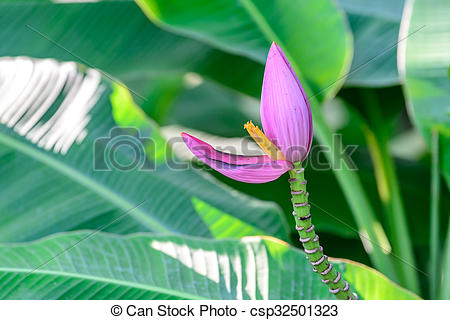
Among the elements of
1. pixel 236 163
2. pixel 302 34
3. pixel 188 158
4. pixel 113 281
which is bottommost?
pixel 113 281

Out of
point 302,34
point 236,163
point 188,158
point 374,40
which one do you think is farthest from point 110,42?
point 236,163

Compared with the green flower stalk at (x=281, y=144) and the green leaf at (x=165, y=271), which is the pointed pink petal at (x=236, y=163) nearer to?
the green flower stalk at (x=281, y=144)

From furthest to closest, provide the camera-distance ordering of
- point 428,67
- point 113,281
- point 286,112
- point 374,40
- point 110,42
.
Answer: point 110,42 → point 374,40 → point 428,67 → point 113,281 → point 286,112

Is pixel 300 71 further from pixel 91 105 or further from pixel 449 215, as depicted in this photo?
pixel 449 215

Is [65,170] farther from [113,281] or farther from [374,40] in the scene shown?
[374,40]

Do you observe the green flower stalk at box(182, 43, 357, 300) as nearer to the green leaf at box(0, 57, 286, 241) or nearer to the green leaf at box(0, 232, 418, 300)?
the green leaf at box(0, 232, 418, 300)

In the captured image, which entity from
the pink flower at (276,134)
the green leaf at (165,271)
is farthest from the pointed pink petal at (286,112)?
the green leaf at (165,271)

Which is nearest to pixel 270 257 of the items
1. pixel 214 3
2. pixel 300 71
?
pixel 300 71
